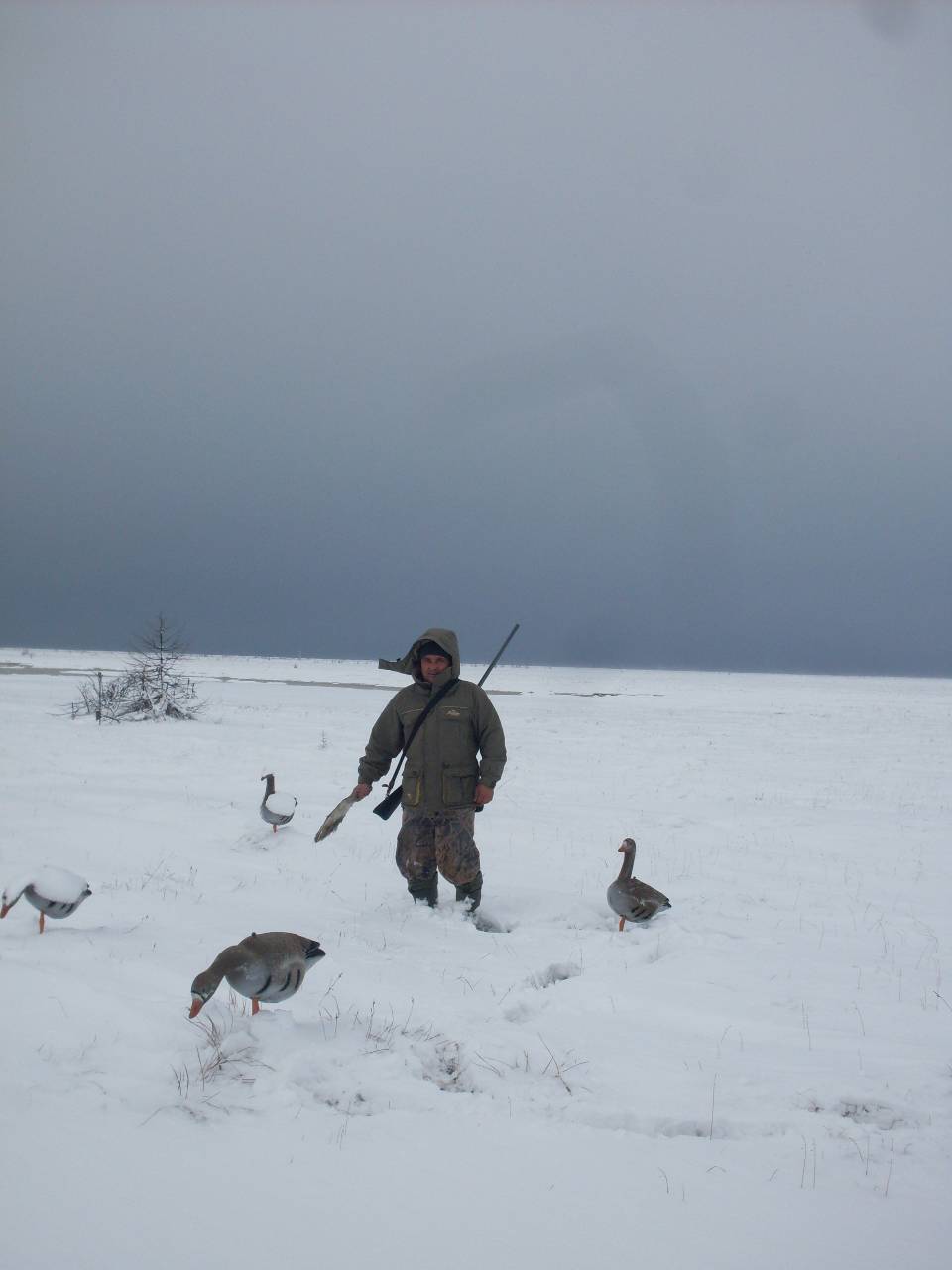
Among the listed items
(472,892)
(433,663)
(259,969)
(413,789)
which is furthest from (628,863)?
(259,969)

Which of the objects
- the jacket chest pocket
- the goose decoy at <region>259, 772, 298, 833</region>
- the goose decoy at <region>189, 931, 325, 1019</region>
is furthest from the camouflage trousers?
the goose decoy at <region>259, 772, 298, 833</region>

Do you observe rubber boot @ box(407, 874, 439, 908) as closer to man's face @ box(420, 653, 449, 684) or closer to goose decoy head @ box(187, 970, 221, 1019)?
man's face @ box(420, 653, 449, 684)

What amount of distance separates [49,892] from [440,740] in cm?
295

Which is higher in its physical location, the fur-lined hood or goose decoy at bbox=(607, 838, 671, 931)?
the fur-lined hood

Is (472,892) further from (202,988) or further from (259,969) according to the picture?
(202,988)

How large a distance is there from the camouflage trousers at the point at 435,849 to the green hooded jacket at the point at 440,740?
14cm

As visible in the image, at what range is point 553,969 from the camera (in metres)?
5.27

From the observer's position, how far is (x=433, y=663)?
6.39 metres

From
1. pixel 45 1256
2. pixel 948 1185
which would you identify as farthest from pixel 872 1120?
pixel 45 1256

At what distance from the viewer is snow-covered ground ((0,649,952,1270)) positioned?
2654mm

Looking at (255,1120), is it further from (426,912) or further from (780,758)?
(780,758)

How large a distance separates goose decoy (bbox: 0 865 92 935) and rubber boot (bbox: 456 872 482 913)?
9.65 ft

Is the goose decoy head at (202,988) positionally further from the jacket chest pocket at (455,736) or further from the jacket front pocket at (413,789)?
the jacket chest pocket at (455,736)

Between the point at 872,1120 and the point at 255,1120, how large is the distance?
9.04 feet
